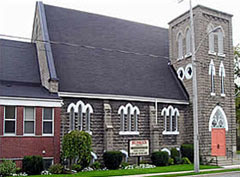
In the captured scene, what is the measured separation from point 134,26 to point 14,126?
664 inches

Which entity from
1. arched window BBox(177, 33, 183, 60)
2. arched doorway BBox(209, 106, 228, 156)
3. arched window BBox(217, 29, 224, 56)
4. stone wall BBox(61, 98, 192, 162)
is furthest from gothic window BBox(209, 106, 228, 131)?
arched window BBox(177, 33, 183, 60)

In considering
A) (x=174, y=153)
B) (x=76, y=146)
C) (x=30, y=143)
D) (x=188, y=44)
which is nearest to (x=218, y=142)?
(x=174, y=153)

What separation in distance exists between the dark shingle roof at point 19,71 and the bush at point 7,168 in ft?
12.9

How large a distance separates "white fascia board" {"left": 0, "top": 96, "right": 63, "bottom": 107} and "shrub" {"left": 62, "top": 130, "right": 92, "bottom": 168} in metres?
2.24

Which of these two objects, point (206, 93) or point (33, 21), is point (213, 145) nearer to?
point (206, 93)

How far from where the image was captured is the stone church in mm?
20578

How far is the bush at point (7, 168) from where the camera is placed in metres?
18.3

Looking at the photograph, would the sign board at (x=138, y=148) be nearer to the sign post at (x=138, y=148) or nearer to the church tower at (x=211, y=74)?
the sign post at (x=138, y=148)

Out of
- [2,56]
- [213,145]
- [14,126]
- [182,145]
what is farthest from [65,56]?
[213,145]

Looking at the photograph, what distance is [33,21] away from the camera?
28.3 meters

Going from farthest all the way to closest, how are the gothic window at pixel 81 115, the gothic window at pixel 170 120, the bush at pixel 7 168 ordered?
the gothic window at pixel 170 120 < the gothic window at pixel 81 115 < the bush at pixel 7 168

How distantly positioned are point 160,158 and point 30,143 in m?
9.09

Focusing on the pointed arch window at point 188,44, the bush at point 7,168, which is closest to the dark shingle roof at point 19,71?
the bush at point 7,168

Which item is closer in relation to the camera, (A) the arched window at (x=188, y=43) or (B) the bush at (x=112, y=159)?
(B) the bush at (x=112, y=159)
